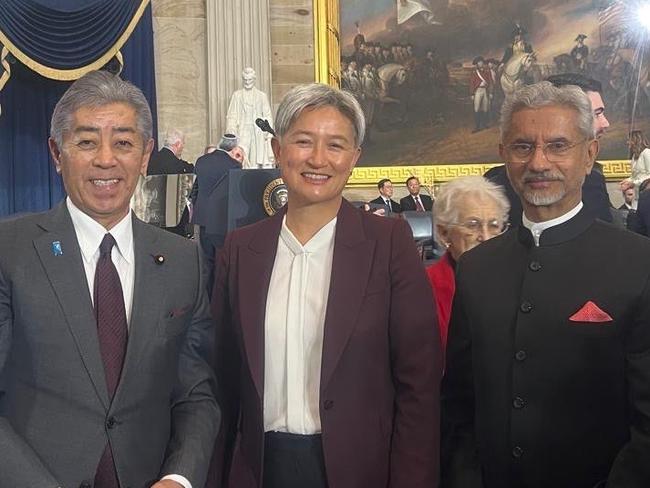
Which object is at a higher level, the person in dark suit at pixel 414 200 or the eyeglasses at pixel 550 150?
the person in dark suit at pixel 414 200

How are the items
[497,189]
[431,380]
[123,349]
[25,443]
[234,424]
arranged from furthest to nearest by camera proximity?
[497,189] < [234,424] < [431,380] < [123,349] < [25,443]

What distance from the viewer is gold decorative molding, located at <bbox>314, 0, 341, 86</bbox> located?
1187cm

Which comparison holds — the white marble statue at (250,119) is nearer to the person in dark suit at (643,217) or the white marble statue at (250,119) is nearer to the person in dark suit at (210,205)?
the person in dark suit at (210,205)

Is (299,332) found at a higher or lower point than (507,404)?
higher

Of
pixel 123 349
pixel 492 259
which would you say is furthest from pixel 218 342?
pixel 492 259

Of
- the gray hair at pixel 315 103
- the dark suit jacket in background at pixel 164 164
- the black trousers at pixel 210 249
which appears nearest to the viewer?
the gray hair at pixel 315 103

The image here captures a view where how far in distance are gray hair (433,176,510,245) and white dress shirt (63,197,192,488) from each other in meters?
1.37

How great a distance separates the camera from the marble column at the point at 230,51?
11.3 meters

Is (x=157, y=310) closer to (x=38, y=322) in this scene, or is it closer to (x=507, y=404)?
(x=38, y=322)

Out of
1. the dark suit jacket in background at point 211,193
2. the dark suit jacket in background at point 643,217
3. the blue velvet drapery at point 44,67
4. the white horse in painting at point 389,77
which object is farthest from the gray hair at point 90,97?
the white horse in painting at point 389,77

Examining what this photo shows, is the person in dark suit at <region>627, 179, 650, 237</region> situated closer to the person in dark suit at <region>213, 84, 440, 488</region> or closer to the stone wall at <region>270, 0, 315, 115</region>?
the person in dark suit at <region>213, 84, 440, 488</region>

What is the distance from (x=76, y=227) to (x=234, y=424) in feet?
2.35

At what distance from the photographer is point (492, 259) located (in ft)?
6.72

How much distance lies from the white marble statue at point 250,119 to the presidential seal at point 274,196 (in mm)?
7036
